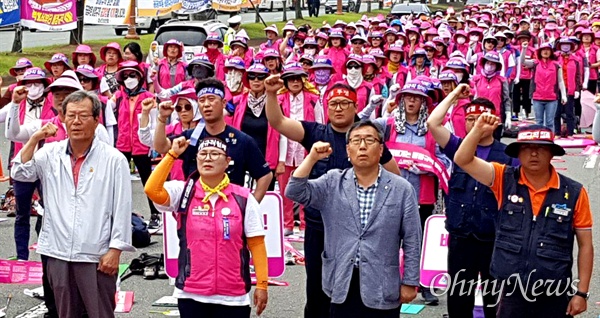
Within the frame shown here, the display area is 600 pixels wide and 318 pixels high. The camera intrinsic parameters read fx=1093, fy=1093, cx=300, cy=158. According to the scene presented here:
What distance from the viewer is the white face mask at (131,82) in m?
11.8

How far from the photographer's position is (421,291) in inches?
360

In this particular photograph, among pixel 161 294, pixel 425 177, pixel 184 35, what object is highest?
pixel 184 35

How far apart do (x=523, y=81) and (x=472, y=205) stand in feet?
48.6

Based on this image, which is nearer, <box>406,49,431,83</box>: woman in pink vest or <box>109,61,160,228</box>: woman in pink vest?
<box>109,61,160,228</box>: woman in pink vest

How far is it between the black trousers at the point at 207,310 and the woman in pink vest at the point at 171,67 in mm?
9355

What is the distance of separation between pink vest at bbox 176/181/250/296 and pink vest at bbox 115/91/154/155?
5529 millimetres

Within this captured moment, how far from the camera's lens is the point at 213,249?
6293 millimetres

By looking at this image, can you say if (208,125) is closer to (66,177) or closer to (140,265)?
(66,177)

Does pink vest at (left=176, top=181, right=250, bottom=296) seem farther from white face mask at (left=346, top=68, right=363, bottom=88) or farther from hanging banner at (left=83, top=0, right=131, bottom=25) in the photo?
hanging banner at (left=83, top=0, right=131, bottom=25)

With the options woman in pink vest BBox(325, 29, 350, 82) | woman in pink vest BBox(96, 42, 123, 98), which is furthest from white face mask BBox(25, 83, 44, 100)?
woman in pink vest BBox(325, 29, 350, 82)

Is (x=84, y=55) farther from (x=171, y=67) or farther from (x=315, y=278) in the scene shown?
(x=315, y=278)

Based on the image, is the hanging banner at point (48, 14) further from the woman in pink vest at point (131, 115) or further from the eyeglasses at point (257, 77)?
the eyeglasses at point (257, 77)

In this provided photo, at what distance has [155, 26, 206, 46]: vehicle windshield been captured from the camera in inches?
987

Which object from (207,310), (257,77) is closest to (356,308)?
(207,310)
